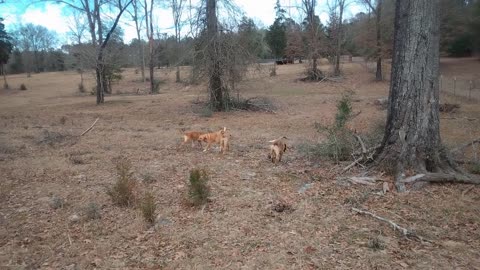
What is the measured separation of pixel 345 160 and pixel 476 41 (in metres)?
37.2

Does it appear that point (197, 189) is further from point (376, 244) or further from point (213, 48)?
point (213, 48)

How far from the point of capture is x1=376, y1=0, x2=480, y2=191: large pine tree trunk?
5875mm

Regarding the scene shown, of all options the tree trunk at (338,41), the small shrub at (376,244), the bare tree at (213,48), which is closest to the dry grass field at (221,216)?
the small shrub at (376,244)

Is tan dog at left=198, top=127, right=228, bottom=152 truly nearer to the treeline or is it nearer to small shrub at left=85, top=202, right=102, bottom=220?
small shrub at left=85, top=202, right=102, bottom=220

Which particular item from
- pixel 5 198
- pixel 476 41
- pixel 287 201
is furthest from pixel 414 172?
pixel 476 41

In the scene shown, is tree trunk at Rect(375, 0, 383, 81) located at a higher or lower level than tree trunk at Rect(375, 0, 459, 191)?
higher

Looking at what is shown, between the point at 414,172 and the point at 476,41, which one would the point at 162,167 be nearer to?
the point at 414,172

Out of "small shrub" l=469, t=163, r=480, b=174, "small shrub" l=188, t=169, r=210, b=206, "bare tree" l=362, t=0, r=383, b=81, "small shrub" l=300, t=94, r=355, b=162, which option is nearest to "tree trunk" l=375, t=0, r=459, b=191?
"small shrub" l=469, t=163, r=480, b=174

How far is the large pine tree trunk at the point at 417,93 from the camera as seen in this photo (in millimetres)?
5875

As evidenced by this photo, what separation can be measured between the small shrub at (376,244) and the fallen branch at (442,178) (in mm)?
1820

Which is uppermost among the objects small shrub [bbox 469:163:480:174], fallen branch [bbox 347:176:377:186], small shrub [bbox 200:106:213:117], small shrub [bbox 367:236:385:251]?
small shrub [bbox 200:106:213:117]

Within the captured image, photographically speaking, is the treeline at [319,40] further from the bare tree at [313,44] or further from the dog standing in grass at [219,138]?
the dog standing in grass at [219,138]

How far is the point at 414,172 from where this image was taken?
5.93m

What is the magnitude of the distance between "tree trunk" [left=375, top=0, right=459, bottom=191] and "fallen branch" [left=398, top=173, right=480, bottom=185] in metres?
0.15
